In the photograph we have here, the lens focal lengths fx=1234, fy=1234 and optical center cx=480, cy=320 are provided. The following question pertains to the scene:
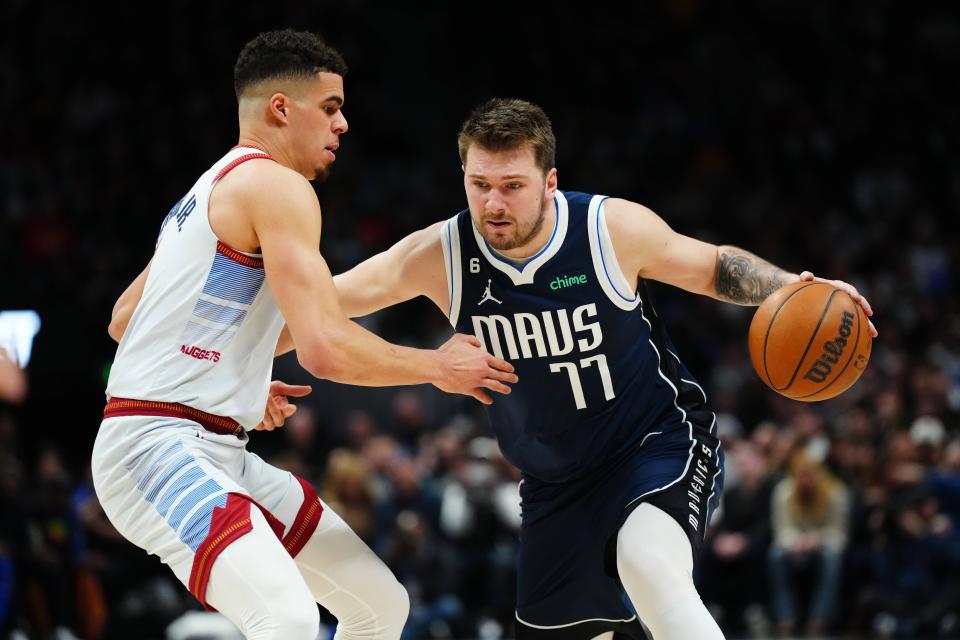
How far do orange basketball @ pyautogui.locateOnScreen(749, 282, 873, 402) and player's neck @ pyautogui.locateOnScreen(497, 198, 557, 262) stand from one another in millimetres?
910

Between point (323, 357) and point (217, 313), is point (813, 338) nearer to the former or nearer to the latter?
point (323, 357)

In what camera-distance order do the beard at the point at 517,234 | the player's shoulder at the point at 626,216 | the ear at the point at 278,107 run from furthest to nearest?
1. the player's shoulder at the point at 626,216
2. the beard at the point at 517,234
3. the ear at the point at 278,107

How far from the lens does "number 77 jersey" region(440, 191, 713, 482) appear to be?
4.82 meters

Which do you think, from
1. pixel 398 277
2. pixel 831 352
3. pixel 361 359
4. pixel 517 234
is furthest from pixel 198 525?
pixel 831 352

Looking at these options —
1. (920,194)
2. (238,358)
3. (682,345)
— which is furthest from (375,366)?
(920,194)

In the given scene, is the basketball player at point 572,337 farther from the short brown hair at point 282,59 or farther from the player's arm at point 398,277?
the short brown hair at point 282,59

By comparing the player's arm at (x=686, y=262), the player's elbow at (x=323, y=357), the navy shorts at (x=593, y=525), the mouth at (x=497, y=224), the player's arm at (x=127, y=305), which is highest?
the mouth at (x=497, y=224)

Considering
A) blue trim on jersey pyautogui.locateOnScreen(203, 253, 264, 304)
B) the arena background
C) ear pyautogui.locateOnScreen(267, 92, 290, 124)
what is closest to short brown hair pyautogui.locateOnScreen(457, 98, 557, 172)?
ear pyautogui.locateOnScreen(267, 92, 290, 124)

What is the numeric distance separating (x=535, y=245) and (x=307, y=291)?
130 cm

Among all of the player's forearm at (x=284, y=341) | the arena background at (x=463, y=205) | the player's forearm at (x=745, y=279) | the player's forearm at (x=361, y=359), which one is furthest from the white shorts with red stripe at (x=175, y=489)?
the arena background at (x=463, y=205)

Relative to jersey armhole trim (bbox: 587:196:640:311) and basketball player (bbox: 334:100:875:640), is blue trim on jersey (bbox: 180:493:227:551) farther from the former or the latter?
jersey armhole trim (bbox: 587:196:640:311)

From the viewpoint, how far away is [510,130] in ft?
15.2

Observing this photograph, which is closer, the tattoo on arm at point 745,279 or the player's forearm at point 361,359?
the player's forearm at point 361,359

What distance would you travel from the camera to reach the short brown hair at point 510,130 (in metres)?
4.64
